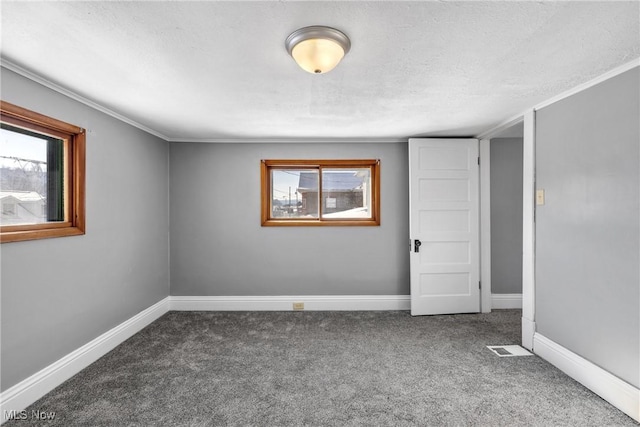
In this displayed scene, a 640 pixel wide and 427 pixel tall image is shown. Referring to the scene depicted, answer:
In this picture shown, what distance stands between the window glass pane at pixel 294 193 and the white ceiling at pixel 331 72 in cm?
133

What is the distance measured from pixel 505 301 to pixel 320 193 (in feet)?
9.36

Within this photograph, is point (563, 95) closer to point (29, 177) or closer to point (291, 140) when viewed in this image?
point (291, 140)

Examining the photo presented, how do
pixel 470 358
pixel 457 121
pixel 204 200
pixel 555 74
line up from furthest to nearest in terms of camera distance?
pixel 204 200 < pixel 457 121 < pixel 470 358 < pixel 555 74

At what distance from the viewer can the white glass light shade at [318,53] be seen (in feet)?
5.07

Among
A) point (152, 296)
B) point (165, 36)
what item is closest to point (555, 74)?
point (165, 36)

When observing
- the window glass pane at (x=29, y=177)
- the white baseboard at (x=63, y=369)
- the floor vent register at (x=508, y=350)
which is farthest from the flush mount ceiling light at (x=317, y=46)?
the floor vent register at (x=508, y=350)

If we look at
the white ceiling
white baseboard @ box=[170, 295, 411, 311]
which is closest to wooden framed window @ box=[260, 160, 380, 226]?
white baseboard @ box=[170, 295, 411, 311]

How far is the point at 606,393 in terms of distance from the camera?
2078 millimetres

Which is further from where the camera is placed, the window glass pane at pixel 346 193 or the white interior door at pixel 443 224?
the window glass pane at pixel 346 193

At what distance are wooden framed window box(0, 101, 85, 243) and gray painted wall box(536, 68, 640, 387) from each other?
3.97 metres

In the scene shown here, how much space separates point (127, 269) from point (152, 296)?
63 cm

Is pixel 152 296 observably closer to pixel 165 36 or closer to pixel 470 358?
pixel 165 36

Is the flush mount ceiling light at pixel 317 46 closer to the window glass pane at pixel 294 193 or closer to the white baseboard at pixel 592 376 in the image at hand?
the window glass pane at pixel 294 193

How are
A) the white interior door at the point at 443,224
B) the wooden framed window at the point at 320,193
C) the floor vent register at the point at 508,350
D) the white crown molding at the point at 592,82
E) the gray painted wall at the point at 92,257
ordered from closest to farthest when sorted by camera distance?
1. the white crown molding at the point at 592,82
2. the gray painted wall at the point at 92,257
3. the floor vent register at the point at 508,350
4. the white interior door at the point at 443,224
5. the wooden framed window at the point at 320,193
